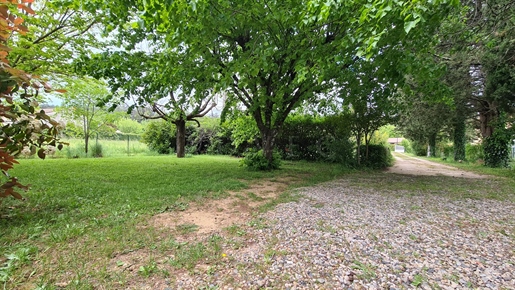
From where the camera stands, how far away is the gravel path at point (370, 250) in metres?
1.61

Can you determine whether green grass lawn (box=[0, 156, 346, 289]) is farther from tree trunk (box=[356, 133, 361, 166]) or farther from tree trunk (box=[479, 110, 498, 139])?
tree trunk (box=[479, 110, 498, 139])

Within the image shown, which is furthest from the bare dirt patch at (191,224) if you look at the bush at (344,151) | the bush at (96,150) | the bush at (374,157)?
the bush at (96,150)

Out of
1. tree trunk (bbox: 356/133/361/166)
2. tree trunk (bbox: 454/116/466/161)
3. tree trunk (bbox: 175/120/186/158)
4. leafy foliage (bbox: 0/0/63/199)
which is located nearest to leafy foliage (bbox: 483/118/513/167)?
tree trunk (bbox: 454/116/466/161)

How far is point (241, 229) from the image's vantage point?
2.57 m

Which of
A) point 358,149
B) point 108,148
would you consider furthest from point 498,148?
point 108,148

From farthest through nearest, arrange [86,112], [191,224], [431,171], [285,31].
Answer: [86,112] < [431,171] < [285,31] < [191,224]

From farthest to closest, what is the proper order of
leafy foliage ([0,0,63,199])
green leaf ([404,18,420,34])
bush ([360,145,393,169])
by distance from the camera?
bush ([360,145,393,169]), green leaf ([404,18,420,34]), leafy foliage ([0,0,63,199])

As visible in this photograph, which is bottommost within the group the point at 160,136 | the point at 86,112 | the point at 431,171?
the point at 431,171

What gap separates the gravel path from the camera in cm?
161

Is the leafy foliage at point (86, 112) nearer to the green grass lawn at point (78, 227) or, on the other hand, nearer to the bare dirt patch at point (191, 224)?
the green grass lawn at point (78, 227)

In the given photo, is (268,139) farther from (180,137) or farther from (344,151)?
(180,137)

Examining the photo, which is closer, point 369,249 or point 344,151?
point 369,249

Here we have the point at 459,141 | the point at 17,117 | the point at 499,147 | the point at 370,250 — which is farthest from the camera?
the point at 459,141

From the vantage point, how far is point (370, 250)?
2.04 m
